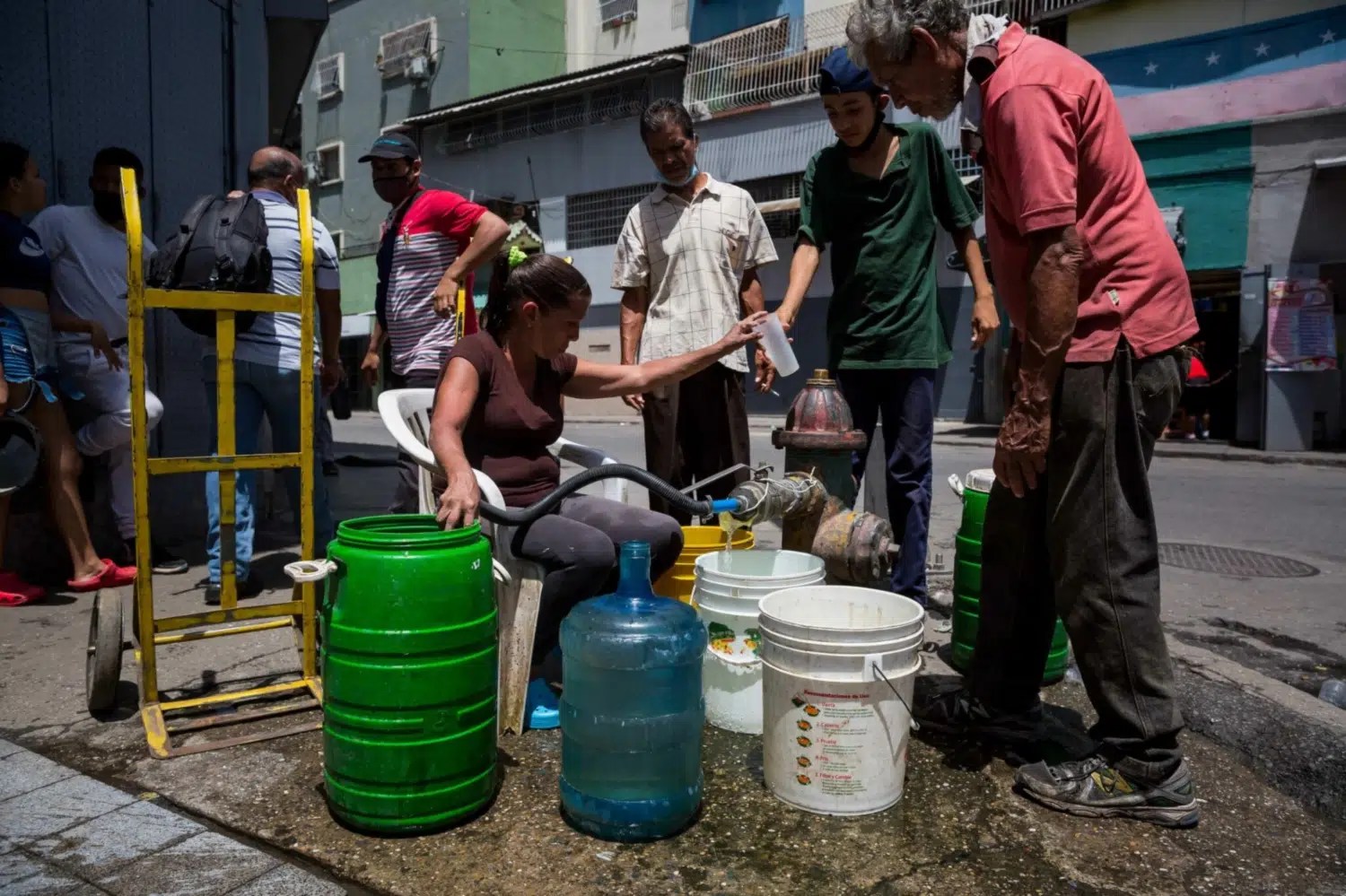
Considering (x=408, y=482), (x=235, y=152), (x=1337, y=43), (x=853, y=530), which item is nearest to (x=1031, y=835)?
(x=853, y=530)

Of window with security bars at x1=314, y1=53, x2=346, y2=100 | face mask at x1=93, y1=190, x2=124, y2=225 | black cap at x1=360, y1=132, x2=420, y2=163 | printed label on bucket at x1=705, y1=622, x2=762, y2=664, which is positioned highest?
window with security bars at x1=314, y1=53, x2=346, y2=100

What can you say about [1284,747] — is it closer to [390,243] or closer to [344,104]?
[390,243]

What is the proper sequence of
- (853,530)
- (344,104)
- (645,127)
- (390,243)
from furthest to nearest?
(344,104) → (390,243) → (645,127) → (853,530)

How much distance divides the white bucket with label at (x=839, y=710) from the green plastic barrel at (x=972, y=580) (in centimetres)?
96

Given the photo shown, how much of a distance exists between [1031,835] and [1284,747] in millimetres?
1062

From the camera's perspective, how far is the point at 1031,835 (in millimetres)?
2314

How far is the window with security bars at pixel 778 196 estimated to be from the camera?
757 inches

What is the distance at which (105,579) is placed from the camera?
14.8 ft

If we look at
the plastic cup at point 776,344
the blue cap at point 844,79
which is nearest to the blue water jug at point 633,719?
the plastic cup at point 776,344

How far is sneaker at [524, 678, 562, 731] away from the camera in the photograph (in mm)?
2980

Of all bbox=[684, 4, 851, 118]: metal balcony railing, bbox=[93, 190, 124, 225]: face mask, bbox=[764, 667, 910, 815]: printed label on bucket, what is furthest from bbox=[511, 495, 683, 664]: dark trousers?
bbox=[684, 4, 851, 118]: metal balcony railing

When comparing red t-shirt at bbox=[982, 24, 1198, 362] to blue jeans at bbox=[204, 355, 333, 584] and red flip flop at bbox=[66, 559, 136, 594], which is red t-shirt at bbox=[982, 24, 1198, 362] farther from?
red flip flop at bbox=[66, 559, 136, 594]

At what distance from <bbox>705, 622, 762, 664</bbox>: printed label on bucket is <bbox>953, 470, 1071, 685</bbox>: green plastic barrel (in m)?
0.91

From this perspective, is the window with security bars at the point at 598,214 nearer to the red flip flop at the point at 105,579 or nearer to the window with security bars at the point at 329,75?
the window with security bars at the point at 329,75
